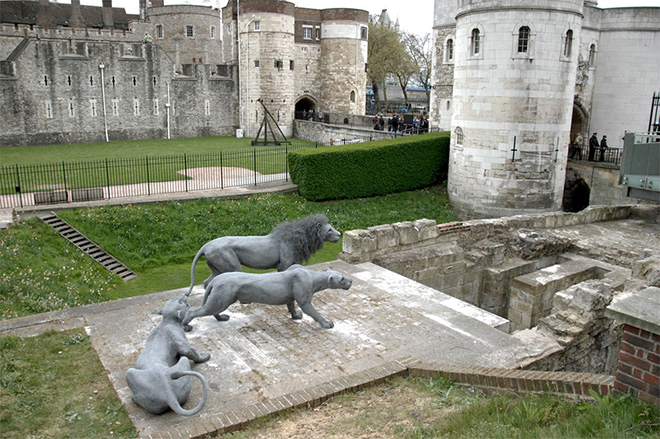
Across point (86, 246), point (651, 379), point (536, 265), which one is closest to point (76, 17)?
point (86, 246)

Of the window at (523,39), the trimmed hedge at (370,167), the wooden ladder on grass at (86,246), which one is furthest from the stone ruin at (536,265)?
the trimmed hedge at (370,167)

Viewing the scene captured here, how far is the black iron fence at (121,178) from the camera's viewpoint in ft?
60.9

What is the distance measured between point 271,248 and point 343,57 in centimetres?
3806

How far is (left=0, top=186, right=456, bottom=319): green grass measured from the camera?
43.8 feet

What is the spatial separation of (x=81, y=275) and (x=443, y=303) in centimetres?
1012

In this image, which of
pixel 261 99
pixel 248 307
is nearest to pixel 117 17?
pixel 261 99

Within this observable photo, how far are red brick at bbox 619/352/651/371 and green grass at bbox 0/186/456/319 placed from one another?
37.0ft

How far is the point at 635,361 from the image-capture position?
4980mm

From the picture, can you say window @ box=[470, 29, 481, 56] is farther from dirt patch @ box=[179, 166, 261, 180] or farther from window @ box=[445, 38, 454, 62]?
dirt patch @ box=[179, 166, 261, 180]

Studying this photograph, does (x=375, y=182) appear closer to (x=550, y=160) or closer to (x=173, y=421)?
(x=550, y=160)

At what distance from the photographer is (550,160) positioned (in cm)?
2064

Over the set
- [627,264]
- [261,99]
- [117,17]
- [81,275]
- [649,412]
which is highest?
[117,17]

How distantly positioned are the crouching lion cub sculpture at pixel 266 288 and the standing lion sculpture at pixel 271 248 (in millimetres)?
953

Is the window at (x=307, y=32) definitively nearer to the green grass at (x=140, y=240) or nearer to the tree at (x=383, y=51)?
the tree at (x=383, y=51)
